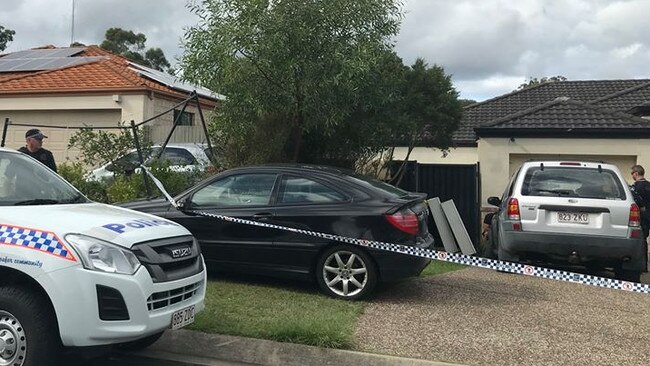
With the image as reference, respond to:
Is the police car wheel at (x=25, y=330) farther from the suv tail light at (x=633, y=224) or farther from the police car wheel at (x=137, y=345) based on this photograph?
the suv tail light at (x=633, y=224)

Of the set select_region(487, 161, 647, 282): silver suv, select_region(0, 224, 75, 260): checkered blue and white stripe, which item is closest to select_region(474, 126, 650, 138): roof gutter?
select_region(487, 161, 647, 282): silver suv

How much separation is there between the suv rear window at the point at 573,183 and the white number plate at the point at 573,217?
260 mm

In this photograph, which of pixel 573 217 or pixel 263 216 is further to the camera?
pixel 573 217

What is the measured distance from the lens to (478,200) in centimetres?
1174

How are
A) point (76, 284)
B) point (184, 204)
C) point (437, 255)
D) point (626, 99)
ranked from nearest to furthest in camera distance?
point (76, 284) < point (437, 255) < point (184, 204) < point (626, 99)

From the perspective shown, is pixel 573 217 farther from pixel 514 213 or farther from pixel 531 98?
pixel 531 98

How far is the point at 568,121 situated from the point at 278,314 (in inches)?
368

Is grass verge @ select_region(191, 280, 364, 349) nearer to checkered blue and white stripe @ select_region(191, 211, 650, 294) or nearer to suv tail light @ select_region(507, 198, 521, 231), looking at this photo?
checkered blue and white stripe @ select_region(191, 211, 650, 294)

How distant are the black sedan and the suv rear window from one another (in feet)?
5.88

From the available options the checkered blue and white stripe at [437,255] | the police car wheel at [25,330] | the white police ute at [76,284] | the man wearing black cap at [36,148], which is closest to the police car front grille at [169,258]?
the white police ute at [76,284]

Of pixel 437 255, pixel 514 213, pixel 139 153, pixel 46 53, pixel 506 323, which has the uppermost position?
pixel 46 53

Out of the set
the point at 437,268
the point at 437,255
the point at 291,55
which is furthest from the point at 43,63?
the point at 437,255

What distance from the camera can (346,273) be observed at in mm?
6621

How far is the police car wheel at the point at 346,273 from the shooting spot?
6535mm
